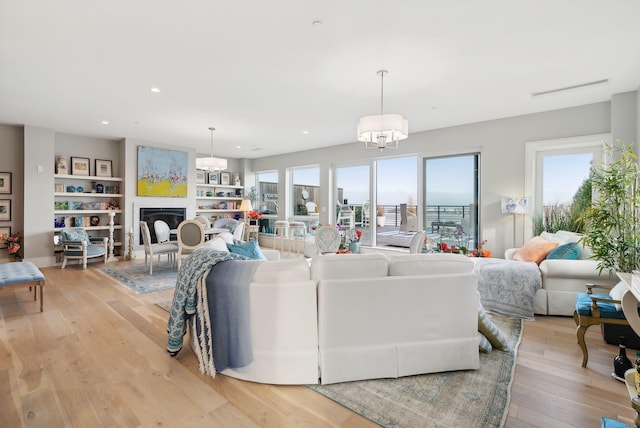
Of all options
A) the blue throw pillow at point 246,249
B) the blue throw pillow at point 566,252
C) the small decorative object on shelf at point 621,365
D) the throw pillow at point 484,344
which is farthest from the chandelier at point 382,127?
the small decorative object on shelf at point 621,365

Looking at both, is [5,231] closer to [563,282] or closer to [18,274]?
[18,274]

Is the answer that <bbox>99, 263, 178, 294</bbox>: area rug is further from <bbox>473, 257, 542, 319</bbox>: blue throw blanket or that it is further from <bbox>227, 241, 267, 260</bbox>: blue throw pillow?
<bbox>473, 257, 542, 319</bbox>: blue throw blanket

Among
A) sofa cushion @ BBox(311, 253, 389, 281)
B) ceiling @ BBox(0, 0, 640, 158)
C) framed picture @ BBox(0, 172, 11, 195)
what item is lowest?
sofa cushion @ BBox(311, 253, 389, 281)

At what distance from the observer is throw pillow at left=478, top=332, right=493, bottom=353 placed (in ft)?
8.36

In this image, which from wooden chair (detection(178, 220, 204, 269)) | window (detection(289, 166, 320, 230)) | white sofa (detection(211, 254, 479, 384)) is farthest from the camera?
window (detection(289, 166, 320, 230))

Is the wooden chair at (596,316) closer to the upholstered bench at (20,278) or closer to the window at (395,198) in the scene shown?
the window at (395,198)

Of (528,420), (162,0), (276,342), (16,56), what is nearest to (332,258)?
(276,342)

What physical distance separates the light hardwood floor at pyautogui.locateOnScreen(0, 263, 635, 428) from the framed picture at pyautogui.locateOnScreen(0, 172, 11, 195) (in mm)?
4198

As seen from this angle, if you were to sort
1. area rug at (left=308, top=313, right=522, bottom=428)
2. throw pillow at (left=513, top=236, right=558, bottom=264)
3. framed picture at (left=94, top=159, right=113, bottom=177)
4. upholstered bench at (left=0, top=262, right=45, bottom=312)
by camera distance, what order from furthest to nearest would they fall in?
framed picture at (left=94, top=159, right=113, bottom=177) → throw pillow at (left=513, top=236, right=558, bottom=264) → upholstered bench at (left=0, top=262, right=45, bottom=312) → area rug at (left=308, top=313, right=522, bottom=428)

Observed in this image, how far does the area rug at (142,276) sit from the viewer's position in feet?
15.4

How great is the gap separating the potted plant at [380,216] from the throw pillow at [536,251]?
3.09m

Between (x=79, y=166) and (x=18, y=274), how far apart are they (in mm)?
3870

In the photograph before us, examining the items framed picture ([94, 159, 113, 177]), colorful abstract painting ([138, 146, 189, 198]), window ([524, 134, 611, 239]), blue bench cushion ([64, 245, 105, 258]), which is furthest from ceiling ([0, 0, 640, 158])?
blue bench cushion ([64, 245, 105, 258])

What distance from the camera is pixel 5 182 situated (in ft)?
19.5
